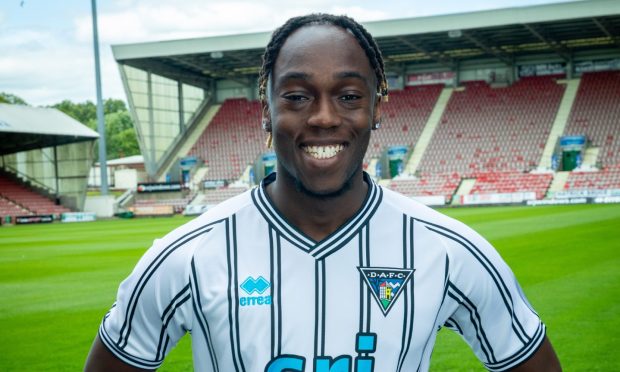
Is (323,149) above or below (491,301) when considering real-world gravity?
above

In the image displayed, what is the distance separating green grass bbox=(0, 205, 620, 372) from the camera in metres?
7.12

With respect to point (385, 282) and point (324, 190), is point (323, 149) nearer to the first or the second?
point (324, 190)

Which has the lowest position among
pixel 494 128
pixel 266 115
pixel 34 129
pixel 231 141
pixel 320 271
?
pixel 231 141

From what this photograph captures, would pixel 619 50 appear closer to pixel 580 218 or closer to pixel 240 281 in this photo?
pixel 580 218

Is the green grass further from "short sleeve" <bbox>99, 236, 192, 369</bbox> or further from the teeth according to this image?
the teeth

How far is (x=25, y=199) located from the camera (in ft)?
141

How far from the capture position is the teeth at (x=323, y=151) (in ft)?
7.31

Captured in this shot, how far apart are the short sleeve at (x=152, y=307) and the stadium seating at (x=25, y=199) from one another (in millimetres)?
41416

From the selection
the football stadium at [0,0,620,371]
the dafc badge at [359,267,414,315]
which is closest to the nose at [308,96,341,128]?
the dafc badge at [359,267,414,315]

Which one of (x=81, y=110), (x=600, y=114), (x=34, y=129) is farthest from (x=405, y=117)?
(x=81, y=110)

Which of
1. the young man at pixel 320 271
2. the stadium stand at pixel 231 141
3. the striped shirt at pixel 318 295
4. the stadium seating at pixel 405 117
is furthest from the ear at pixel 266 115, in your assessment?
the stadium stand at pixel 231 141

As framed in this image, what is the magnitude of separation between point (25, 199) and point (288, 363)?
44.2 m

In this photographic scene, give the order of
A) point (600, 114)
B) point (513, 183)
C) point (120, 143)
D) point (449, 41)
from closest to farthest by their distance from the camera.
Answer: point (513, 183) < point (600, 114) < point (449, 41) < point (120, 143)

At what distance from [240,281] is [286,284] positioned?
15cm
